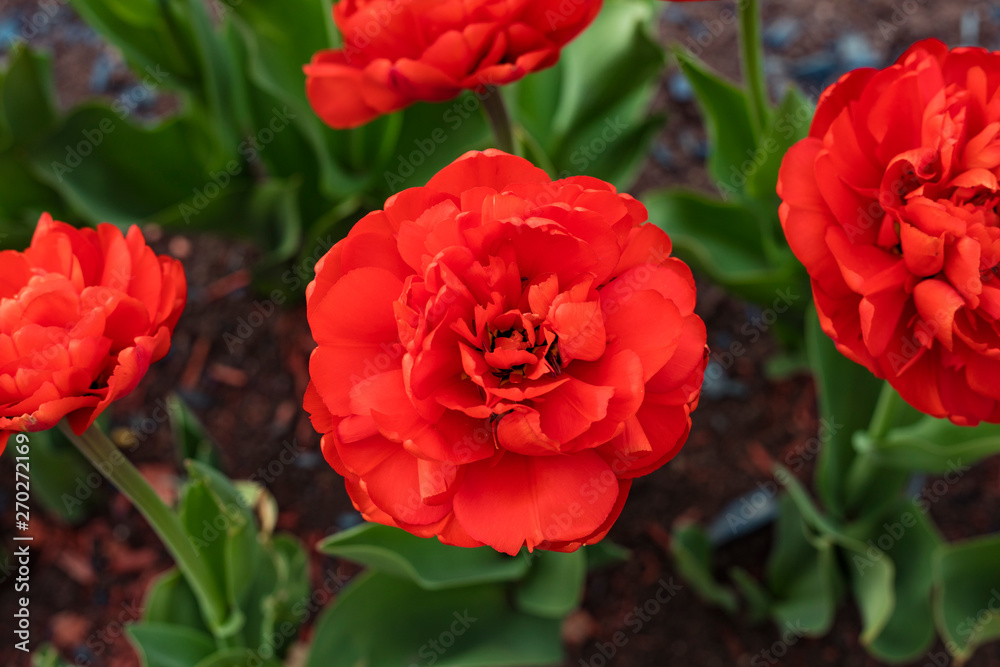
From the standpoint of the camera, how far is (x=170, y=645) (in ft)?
3.55

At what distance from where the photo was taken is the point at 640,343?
0.62 m

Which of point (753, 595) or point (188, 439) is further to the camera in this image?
point (753, 595)

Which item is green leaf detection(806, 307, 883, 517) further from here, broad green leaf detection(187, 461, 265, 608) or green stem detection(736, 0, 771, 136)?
broad green leaf detection(187, 461, 265, 608)

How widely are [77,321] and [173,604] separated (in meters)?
0.64

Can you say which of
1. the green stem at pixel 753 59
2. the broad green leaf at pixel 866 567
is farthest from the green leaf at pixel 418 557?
the green stem at pixel 753 59

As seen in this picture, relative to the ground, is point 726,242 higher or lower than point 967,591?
higher

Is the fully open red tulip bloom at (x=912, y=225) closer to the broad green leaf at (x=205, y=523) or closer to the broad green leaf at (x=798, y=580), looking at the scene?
the broad green leaf at (x=798, y=580)

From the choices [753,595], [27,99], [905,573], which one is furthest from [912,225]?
[27,99]

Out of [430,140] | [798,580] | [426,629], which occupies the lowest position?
[798,580]

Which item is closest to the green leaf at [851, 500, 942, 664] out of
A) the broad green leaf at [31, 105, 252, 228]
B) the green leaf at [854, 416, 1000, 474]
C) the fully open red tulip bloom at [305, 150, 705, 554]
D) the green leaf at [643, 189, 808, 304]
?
the green leaf at [854, 416, 1000, 474]

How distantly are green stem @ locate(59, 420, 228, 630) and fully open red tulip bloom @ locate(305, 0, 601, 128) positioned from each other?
425 mm

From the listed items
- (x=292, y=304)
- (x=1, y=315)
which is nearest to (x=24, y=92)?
(x=292, y=304)

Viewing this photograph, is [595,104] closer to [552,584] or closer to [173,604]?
[552,584]

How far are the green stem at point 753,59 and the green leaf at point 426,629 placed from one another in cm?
80
